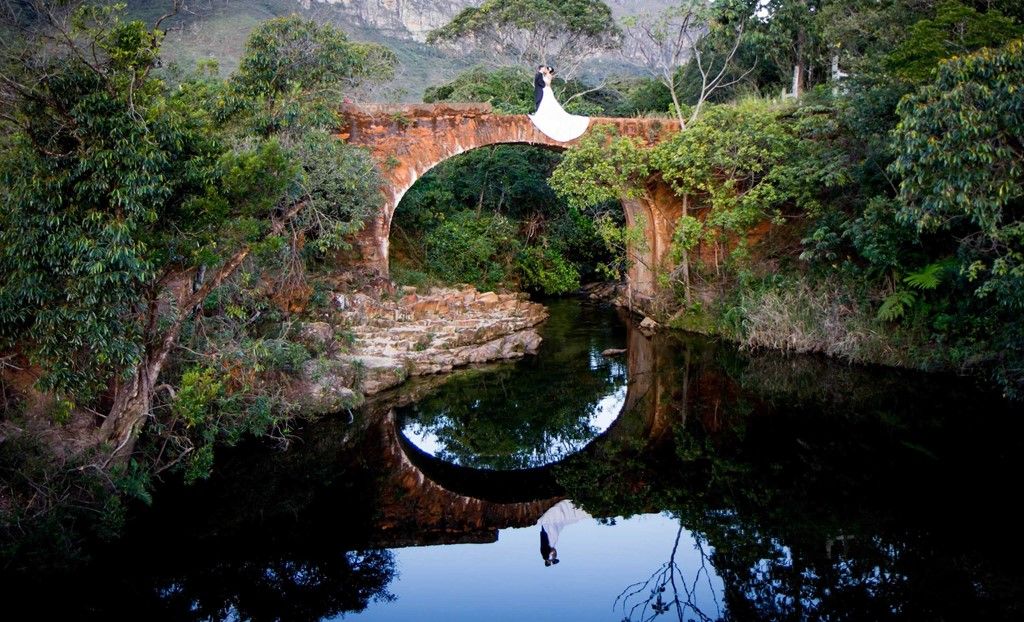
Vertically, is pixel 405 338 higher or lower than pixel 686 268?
lower

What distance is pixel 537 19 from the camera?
2400 centimetres

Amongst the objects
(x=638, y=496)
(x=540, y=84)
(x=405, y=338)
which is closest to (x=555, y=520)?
(x=638, y=496)

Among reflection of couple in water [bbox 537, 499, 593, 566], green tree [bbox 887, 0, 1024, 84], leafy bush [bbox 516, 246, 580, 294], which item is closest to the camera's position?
reflection of couple in water [bbox 537, 499, 593, 566]

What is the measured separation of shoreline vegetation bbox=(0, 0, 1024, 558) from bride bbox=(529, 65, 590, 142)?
72 cm

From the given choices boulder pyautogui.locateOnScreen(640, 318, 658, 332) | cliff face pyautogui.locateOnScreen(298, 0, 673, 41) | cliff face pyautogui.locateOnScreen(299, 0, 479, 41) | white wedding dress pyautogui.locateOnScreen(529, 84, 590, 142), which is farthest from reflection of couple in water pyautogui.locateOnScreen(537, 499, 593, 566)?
cliff face pyautogui.locateOnScreen(299, 0, 479, 41)

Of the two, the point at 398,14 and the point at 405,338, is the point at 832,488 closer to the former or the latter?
the point at 405,338

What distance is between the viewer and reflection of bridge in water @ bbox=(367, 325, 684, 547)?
6844 millimetres

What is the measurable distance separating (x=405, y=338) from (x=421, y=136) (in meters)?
4.02

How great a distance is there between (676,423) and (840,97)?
644 centimetres

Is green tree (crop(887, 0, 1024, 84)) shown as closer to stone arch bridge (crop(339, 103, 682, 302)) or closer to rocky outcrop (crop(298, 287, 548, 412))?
stone arch bridge (crop(339, 103, 682, 302))

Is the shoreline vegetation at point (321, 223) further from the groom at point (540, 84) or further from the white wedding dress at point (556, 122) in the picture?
the groom at point (540, 84)

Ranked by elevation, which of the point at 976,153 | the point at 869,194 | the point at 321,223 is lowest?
the point at 321,223

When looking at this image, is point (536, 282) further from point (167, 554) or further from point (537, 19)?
point (167, 554)

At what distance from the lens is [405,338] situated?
1218 centimetres
